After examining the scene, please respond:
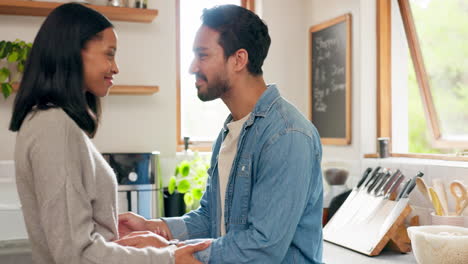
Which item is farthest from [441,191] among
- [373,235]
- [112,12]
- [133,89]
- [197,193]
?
[112,12]

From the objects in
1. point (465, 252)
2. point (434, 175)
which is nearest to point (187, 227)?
point (465, 252)

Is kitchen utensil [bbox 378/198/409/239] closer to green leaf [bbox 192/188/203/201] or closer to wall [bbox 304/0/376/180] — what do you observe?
wall [bbox 304/0/376/180]

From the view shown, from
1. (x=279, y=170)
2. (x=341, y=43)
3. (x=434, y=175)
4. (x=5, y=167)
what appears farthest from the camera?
(x=341, y=43)

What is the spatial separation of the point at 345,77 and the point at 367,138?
0.36 meters

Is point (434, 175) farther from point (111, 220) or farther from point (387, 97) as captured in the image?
point (111, 220)

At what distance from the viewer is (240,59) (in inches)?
63.1

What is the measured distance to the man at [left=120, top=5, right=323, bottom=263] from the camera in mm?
1366

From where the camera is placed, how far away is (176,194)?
9.46ft

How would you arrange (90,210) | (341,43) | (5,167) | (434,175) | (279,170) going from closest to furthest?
(90,210), (279,170), (434,175), (5,167), (341,43)

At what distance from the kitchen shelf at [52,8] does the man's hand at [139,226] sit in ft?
4.71

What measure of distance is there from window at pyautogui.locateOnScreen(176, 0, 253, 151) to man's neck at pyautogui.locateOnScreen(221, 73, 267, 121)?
1672 millimetres

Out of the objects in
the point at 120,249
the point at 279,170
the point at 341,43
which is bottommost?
the point at 120,249

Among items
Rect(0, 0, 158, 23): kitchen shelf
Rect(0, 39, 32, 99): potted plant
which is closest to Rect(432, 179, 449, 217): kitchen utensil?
Rect(0, 0, 158, 23): kitchen shelf

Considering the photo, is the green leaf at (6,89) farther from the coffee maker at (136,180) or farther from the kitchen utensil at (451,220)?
the kitchen utensil at (451,220)
